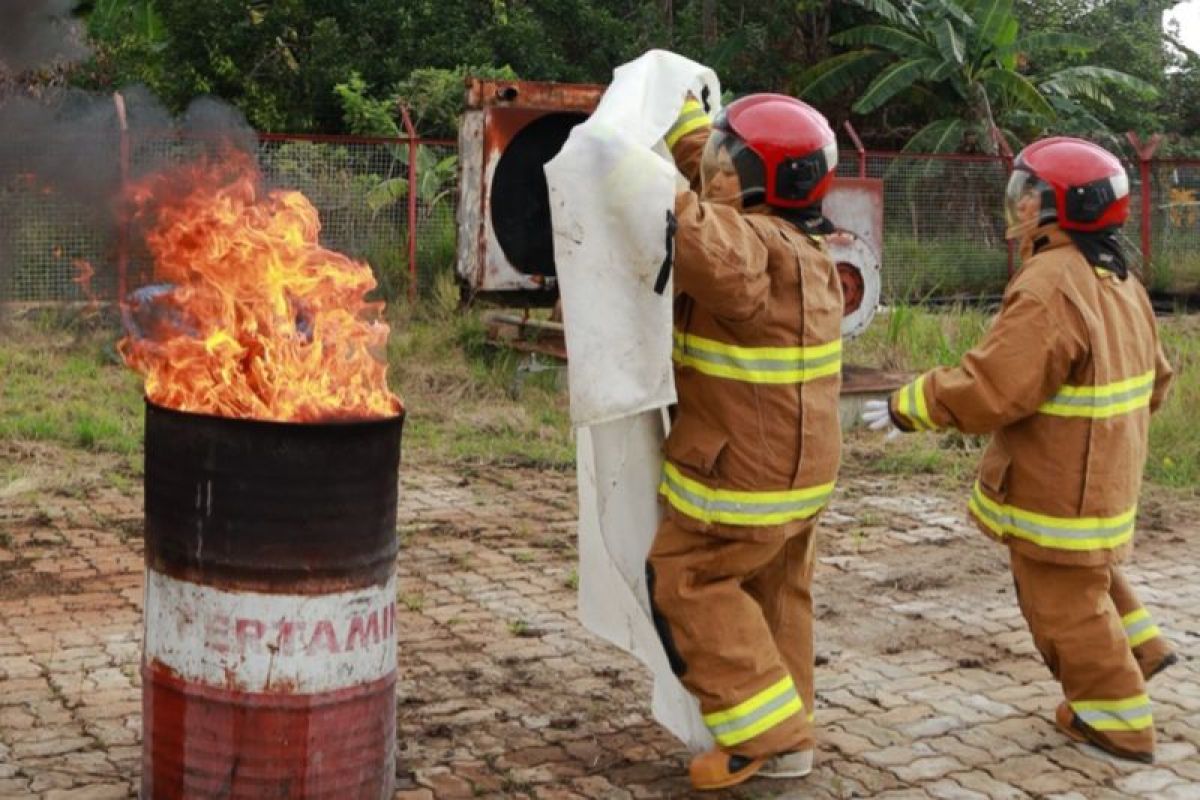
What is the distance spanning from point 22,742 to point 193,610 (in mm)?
1166

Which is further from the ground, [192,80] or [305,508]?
[192,80]

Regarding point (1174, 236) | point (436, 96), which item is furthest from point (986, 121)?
point (436, 96)

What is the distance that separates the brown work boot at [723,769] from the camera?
421 cm

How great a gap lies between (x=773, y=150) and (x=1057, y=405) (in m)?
1.14

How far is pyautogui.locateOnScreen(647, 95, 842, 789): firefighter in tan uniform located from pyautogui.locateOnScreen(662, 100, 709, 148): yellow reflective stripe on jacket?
0.17 meters

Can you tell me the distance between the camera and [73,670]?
5.11 metres

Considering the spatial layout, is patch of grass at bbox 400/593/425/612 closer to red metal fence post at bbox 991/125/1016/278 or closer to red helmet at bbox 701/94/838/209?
red helmet at bbox 701/94/838/209

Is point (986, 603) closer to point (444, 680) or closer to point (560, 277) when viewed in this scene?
point (444, 680)

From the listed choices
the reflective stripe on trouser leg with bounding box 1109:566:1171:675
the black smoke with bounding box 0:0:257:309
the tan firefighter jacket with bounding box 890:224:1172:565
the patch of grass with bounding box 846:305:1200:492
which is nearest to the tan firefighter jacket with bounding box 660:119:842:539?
the tan firefighter jacket with bounding box 890:224:1172:565

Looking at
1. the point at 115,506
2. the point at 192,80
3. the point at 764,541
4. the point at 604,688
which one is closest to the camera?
the point at 764,541

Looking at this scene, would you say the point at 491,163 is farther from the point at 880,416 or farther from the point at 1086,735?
the point at 1086,735

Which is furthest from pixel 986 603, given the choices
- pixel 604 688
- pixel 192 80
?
pixel 192 80

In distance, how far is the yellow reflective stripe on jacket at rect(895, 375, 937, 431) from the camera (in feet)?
14.9

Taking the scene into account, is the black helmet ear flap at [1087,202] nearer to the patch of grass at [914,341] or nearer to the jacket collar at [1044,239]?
the jacket collar at [1044,239]
